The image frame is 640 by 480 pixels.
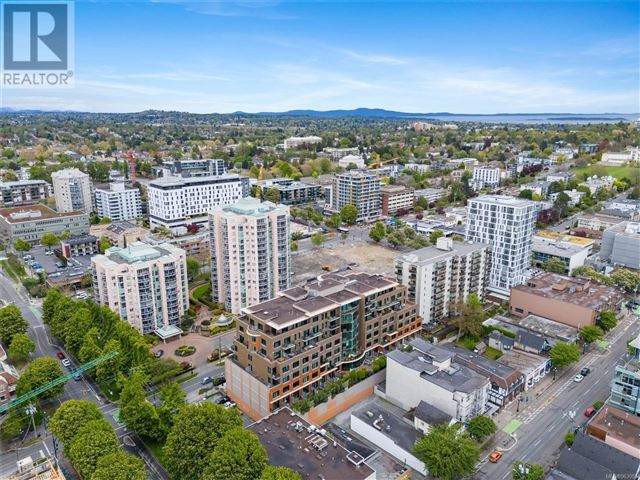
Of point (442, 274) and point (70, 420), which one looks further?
point (442, 274)

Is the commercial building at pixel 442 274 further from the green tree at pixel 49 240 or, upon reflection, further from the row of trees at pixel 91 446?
the green tree at pixel 49 240

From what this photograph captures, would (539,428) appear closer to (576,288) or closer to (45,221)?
(576,288)

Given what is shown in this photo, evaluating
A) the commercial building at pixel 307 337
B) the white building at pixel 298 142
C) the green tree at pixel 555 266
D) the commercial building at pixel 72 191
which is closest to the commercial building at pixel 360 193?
the green tree at pixel 555 266

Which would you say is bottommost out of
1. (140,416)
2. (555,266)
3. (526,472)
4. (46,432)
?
(46,432)

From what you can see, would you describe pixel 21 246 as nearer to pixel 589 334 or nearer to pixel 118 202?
pixel 118 202

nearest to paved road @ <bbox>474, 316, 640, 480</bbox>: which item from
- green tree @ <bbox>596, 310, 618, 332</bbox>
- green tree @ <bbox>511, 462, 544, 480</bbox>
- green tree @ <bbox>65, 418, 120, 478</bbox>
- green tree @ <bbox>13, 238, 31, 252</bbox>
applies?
green tree @ <bbox>596, 310, 618, 332</bbox>

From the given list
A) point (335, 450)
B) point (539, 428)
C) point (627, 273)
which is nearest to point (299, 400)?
point (335, 450)

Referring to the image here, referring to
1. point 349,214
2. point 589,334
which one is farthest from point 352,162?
point 589,334
